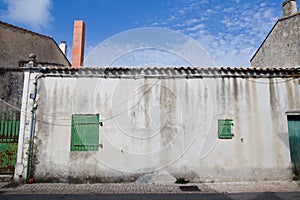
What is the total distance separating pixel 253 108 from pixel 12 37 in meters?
12.5

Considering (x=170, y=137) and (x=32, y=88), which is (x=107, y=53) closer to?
(x=32, y=88)

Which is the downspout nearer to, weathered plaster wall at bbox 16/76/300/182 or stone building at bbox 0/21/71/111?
weathered plaster wall at bbox 16/76/300/182

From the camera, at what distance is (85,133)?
7.03m

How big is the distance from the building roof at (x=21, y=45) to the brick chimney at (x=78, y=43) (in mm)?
3166

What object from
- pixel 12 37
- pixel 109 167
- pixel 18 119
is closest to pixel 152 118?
pixel 109 167

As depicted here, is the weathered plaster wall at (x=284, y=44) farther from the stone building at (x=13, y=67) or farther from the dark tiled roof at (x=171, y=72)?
the stone building at (x=13, y=67)

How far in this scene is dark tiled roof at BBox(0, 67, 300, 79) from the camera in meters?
7.26

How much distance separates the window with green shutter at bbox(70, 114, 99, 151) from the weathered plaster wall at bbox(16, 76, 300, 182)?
169 millimetres

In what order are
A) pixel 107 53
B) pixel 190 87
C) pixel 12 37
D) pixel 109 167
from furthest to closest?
pixel 12 37, pixel 107 53, pixel 190 87, pixel 109 167

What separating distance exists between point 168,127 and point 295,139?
14.1 feet

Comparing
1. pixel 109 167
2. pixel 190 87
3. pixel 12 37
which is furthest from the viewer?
pixel 12 37

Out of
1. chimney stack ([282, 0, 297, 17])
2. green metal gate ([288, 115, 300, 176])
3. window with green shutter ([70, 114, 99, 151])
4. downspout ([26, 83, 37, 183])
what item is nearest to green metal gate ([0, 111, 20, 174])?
downspout ([26, 83, 37, 183])

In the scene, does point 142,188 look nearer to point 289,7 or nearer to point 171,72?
point 171,72

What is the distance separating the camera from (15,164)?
686 centimetres
